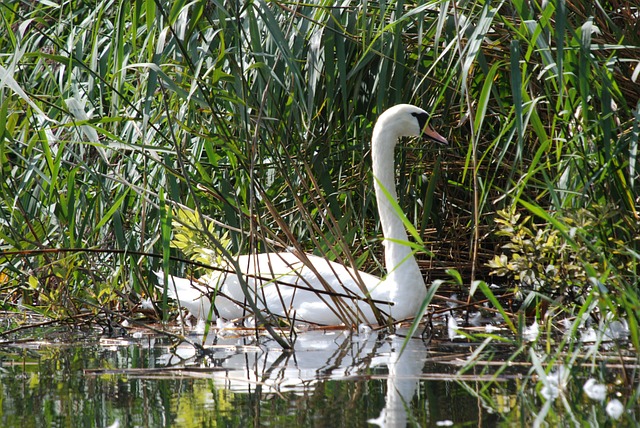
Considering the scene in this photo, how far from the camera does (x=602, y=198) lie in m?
3.96

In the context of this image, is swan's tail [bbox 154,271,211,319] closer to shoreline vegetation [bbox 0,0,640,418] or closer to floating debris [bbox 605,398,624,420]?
shoreline vegetation [bbox 0,0,640,418]

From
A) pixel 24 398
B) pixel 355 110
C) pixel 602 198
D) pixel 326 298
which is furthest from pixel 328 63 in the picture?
pixel 24 398

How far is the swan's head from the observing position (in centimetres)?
484

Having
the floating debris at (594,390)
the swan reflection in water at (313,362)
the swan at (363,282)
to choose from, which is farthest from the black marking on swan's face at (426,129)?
the floating debris at (594,390)

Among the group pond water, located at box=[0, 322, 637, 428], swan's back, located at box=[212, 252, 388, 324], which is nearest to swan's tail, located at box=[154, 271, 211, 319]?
swan's back, located at box=[212, 252, 388, 324]

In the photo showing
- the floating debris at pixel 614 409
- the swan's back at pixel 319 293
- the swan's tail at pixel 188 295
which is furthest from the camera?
the swan's tail at pixel 188 295

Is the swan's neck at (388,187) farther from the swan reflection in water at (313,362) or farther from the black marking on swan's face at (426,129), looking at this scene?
the swan reflection in water at (313,362)

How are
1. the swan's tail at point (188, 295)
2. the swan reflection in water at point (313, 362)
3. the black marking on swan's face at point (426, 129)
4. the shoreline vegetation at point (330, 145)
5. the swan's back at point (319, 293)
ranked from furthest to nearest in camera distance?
the swan's tail at point (188, 295), the black marking on swan's face at point (426, 129), the swan's back at point (319, 293), the shoreline vegetation at point (330, 145), the swan reflection in water at point (313, 362)

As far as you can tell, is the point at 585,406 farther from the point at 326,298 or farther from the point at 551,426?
the point at 326,298

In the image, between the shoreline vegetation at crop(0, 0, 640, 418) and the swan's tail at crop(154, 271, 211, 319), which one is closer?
the shoreline vegetation at crop(0, 0, 640, 418)

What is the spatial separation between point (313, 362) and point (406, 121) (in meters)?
1.56

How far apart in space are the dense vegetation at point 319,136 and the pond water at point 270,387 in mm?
374

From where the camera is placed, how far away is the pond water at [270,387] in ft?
8.93

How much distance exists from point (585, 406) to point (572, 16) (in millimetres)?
2312
